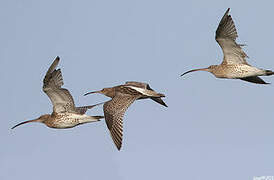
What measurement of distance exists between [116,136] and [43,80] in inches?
121

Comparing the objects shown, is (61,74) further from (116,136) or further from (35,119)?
(116,136)

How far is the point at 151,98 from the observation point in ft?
72.9

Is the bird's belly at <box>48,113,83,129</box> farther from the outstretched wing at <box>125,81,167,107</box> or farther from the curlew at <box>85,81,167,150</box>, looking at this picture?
the outstretched wing at <box>125,81,167,107</box>

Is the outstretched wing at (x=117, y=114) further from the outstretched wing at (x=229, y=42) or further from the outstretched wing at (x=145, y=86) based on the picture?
the outstretched wing at (x=229, y=42)

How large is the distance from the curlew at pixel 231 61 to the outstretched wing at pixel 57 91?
4.43 meters

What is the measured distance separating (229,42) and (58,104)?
5253mm

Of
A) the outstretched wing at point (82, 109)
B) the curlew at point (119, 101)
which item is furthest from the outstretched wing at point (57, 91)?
the curlew at point (119, 101)

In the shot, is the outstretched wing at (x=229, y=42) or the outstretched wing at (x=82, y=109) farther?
the outstretched wing at (x=229, y=42)

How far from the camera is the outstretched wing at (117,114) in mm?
18922

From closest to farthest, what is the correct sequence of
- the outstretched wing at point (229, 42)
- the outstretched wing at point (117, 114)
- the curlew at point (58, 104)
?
the outstretched wing at point (117, 114) < the curlew at point (58, 104) < the outstretched wing at point (229, 42)

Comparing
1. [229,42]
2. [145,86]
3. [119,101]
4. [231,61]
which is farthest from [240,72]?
[119,101]

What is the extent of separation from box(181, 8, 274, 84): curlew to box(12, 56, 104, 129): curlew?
4100mm

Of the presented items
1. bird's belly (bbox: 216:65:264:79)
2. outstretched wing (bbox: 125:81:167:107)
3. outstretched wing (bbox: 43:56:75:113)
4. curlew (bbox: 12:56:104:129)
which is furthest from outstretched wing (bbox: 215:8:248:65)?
outstretched wing (bbox: 43:56:75:113)

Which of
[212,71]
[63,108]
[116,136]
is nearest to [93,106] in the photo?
[63,108]
